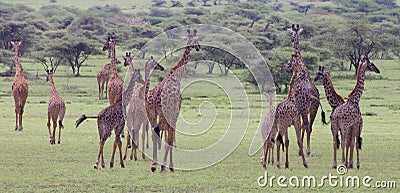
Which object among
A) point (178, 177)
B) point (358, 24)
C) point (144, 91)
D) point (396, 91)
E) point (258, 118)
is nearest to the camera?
point (178, 177)

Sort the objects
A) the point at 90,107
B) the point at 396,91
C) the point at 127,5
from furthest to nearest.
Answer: the point at 127,5
the point at 396,91
the point at 90,107

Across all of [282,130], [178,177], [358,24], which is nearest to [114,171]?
[178,177]

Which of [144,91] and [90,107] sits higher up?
[144,91]

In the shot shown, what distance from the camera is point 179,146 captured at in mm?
14422

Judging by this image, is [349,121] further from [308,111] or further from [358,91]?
[308,111]

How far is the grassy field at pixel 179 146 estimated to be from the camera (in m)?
10.3

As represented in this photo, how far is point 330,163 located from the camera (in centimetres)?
1219

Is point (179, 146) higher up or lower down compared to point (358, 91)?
lower down

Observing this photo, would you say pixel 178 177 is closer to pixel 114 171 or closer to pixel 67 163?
pixel 114 171

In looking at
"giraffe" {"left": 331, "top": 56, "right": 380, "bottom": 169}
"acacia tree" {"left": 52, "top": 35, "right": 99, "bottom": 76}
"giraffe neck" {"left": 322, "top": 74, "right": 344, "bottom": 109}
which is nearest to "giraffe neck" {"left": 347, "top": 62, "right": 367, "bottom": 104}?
"giraffe" {"left": 331, "top": 56, "right": 380, "bottom": 169}

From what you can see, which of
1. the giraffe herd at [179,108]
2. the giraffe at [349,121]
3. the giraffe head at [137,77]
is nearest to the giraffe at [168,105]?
the giraffe herd at [179,108]

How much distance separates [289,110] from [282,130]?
0.31m

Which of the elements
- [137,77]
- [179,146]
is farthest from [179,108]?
[179,146]

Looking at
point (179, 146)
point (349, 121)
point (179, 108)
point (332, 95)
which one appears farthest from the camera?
point (179, 146)
